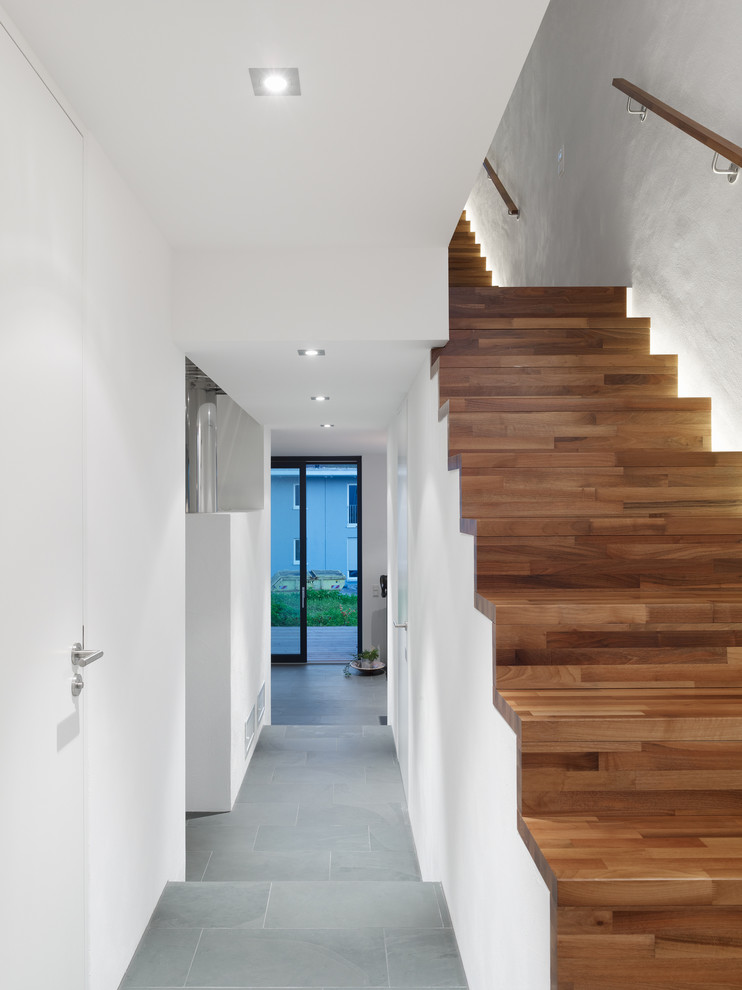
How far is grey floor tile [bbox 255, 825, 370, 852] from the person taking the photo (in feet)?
14.0

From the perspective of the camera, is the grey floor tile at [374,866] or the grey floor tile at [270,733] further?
the grey floor tile at [270,733]

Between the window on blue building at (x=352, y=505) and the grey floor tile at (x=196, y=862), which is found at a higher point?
the window on blue building at (x=352, y=505)

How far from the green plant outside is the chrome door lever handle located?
8.06m

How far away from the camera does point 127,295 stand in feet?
7.58

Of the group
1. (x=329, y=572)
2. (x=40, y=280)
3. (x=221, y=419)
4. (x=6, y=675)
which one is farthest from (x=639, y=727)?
(x=329, y=572)

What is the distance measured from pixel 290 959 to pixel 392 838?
225 centimetres

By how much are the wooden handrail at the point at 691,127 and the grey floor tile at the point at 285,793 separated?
14.0 feet

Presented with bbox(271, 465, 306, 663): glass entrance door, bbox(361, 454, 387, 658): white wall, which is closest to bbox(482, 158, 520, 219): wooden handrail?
bbox(361, 454, 387, 658): white wall

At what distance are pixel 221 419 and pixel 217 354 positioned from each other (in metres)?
3.13

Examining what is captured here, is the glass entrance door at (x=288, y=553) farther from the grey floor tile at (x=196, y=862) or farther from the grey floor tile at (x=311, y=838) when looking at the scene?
the grey floor tile at (x=196, y=862)

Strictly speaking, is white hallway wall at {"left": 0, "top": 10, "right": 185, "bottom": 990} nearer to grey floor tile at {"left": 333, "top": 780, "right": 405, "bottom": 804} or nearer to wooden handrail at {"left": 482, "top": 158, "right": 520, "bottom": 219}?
grey floor tile at {"left": 333, "top": 780, "right": 405, "bottom": 804}

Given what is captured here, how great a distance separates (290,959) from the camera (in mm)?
2264

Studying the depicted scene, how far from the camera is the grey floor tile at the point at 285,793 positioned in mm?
4973

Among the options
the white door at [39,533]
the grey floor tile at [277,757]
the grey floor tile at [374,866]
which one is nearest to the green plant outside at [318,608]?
the grey floor tile at [277,757]
